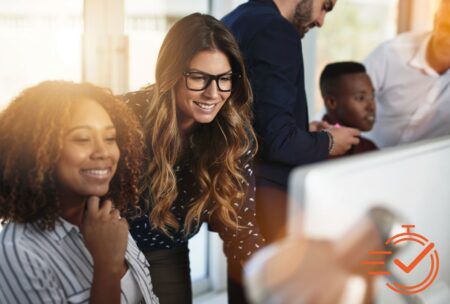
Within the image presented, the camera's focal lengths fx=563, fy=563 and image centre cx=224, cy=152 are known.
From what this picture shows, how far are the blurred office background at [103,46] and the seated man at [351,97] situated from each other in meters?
0.45

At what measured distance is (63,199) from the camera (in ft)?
2.77

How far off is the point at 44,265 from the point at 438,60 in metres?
1.44

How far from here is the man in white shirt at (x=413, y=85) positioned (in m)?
1.77

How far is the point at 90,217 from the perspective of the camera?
2.80ft

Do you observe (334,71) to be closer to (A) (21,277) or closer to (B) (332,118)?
(B) (332,118)

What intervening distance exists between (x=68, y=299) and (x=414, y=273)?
0.49m

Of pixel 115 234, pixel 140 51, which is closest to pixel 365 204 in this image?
pixel 115 234

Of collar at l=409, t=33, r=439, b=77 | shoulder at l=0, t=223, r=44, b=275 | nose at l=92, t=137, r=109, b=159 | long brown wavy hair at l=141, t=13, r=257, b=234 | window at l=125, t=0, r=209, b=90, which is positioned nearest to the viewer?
shoulder at l=0, t=223, r=44, b=275

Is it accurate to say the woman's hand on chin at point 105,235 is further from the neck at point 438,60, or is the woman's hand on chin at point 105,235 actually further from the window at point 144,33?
the neck at point 438,60

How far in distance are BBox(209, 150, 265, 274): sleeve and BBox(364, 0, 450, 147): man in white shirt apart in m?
0.86

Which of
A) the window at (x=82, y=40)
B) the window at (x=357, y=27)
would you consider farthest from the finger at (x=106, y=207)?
the window at (x=357, y=27)

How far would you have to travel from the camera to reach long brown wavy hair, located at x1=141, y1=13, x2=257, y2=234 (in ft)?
3.28

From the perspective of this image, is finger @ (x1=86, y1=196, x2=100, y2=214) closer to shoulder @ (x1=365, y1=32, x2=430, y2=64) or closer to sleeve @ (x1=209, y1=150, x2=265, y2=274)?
sleeve @ (x1=209, y1=150, x2=265, y2=274)

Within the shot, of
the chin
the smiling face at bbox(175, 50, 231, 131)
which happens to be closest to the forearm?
the chin
